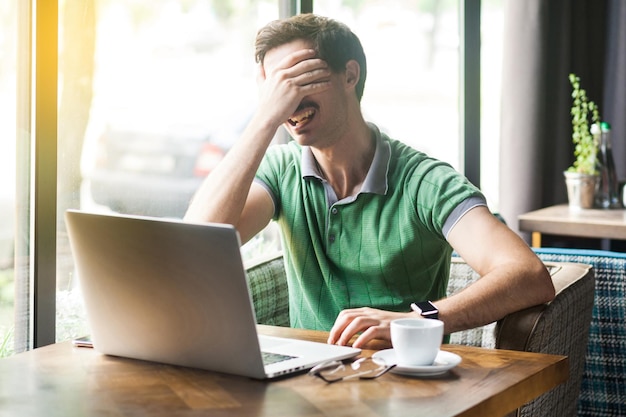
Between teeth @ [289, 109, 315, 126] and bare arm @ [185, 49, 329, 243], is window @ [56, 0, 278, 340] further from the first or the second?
teeth @ [289, 109, 315, 126]

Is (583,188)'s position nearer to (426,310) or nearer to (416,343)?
(426,310)

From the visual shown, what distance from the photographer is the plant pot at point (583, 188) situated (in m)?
3.57

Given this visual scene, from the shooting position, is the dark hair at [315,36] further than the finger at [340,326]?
Yes

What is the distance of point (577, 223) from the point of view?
3309 millimetres

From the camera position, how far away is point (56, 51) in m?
1.93

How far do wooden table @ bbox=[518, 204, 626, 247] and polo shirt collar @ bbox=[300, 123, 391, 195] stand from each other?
1421 millimetres

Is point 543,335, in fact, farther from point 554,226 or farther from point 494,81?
point 494,81

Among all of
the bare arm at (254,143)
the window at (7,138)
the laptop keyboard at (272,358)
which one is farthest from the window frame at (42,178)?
the laptop keyboard at (272,358)

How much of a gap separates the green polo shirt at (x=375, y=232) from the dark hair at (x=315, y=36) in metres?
0.21

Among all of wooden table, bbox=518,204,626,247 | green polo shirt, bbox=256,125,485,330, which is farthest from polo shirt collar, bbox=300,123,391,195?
wooden table, bbox=518,204,626,247

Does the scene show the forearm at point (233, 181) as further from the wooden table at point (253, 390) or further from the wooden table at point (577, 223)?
the wooden table at point (577, 223)

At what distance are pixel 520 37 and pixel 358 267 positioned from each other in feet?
7.23

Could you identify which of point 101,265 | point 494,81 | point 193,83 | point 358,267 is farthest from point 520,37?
point 101,265

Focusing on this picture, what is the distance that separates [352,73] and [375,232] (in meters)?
0.39
